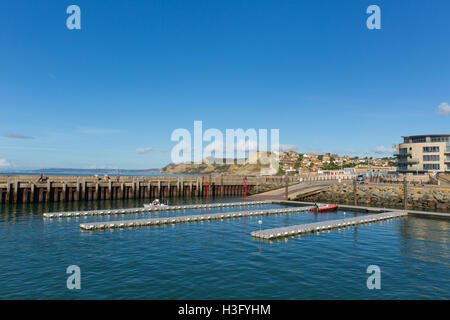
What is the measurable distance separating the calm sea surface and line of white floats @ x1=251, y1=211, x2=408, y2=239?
164cm

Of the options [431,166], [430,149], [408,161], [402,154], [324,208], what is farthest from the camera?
[402,154]

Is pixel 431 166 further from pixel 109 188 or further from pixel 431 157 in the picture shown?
pixel 109 188

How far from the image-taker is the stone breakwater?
60.1 meters

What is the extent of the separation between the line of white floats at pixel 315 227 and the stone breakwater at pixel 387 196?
15538 millimetres

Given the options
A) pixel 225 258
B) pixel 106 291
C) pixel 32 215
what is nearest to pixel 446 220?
pixel 225 258

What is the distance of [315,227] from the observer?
38.1 metres

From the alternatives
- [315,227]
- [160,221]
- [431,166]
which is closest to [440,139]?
[431,166]

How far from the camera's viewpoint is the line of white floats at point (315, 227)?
3362cm

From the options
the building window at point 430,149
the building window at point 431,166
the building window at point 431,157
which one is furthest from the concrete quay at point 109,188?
the building window at point 430,149

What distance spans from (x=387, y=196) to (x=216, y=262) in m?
56.5

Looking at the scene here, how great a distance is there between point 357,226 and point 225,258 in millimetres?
24466

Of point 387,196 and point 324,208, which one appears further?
point 387,196

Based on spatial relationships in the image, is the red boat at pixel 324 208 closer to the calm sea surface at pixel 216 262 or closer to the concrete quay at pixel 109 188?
the calm sea surface at pixel 216 262
